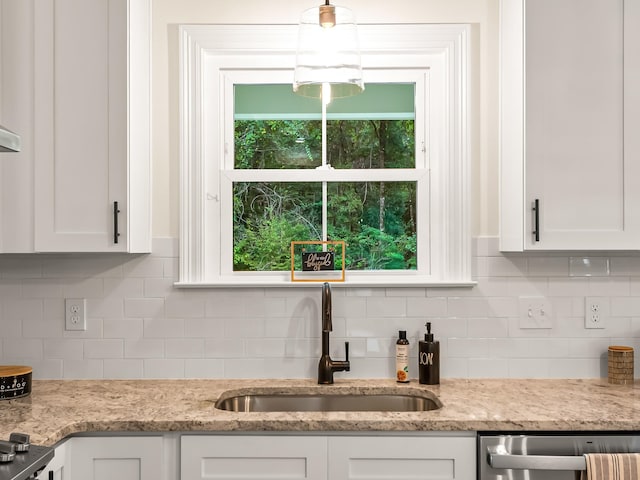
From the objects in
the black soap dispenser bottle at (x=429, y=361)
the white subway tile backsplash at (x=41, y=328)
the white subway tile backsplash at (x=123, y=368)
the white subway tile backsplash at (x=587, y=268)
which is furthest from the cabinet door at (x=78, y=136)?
the white subway tile backsplash at (x=587, y=268)

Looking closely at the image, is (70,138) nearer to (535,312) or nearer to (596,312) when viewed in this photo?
(535,312)

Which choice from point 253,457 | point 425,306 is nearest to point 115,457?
point 253,457

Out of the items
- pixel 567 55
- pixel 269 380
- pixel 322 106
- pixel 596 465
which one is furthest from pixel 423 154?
pixel 596 465

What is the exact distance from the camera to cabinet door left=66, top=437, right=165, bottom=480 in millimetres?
2018

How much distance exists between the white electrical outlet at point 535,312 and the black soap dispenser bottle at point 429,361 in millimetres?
408

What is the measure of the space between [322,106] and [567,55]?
99 cm

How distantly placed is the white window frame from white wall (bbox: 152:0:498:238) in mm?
46

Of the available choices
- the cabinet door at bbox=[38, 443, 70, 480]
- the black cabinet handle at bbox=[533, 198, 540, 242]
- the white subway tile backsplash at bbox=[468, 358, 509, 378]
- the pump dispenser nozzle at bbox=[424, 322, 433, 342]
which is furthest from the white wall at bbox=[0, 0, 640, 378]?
the cabinet door at bbox=[38, 443, 70, 480]

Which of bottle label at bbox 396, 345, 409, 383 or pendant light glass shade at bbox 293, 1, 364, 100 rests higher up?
pendant light glass shade at bbox 293, 1, 364, 100

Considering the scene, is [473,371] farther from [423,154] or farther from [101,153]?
[101,153]

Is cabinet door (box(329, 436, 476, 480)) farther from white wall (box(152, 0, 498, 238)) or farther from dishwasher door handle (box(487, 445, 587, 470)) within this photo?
white wall (box(152, 0, 498, 238))

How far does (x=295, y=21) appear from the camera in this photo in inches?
105

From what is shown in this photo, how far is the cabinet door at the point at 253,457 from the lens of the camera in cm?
203

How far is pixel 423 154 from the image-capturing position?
2.75 meters
